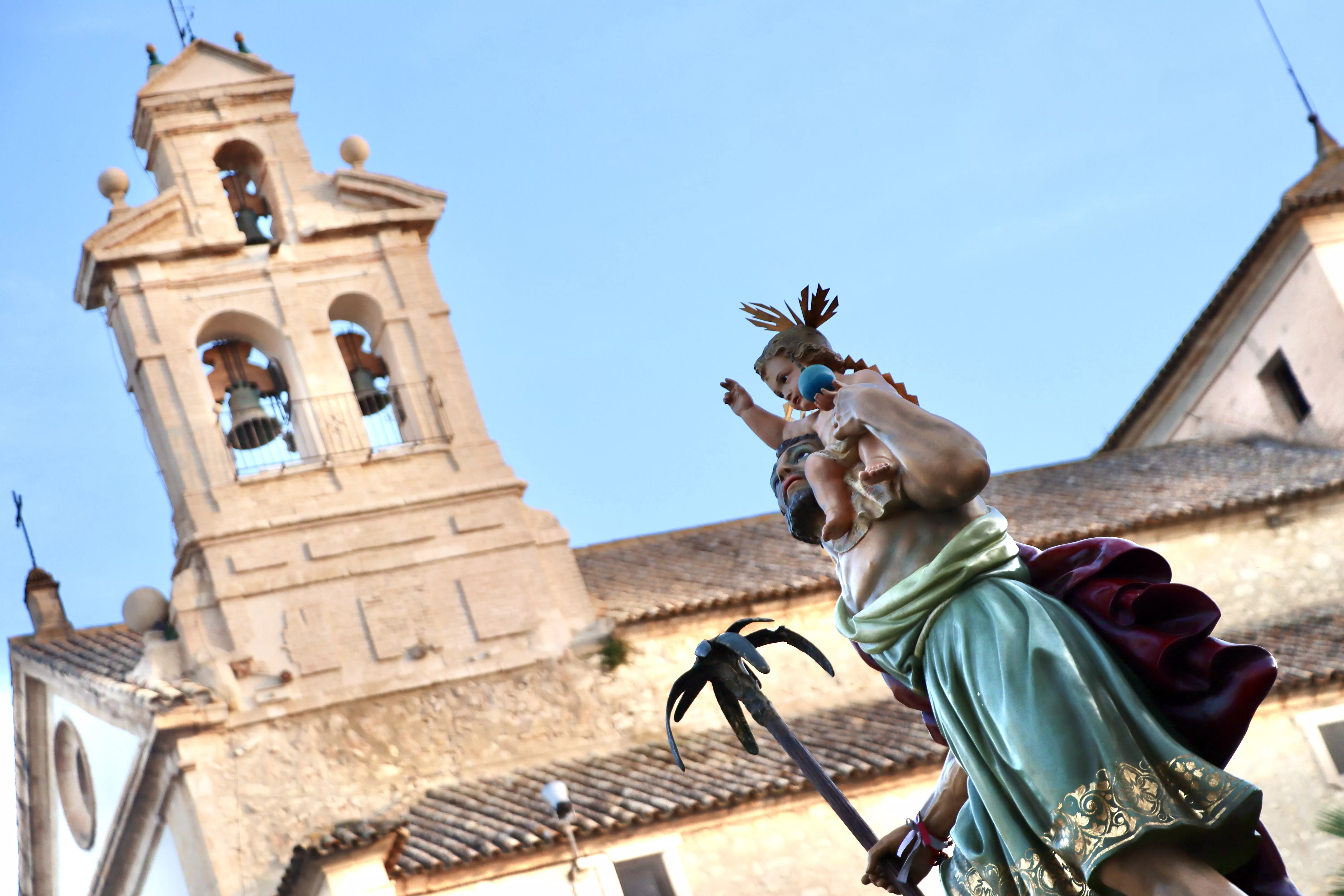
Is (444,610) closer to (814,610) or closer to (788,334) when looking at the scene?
(814,610)

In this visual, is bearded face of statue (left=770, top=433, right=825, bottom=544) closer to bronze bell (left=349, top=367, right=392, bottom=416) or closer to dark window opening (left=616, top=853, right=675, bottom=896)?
dark window opening (left=616, top=853, right=675, bottom=896)

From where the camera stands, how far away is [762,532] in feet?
70.8

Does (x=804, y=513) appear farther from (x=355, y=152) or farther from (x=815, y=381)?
(x=355, y=152)

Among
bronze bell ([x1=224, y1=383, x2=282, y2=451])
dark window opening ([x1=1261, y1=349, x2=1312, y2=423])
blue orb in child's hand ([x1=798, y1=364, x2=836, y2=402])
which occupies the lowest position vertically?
blue orb in child's hand ([x1=798, y1=364, x2=836, y2=402])

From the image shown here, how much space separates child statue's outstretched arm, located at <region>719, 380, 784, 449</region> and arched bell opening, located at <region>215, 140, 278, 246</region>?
1699cm

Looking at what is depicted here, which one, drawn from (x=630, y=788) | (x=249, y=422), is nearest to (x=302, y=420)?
(x=249, y=422)

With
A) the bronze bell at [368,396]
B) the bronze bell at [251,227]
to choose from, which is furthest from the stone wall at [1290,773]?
the bronze bell at [251,227]

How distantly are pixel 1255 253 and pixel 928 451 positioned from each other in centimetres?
2138

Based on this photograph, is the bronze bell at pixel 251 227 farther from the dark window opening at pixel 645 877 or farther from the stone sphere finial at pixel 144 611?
the dark window opening at pixel 645 877

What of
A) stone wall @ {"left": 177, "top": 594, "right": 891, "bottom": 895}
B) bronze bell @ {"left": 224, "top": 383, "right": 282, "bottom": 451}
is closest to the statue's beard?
stone wall @ {"left": 177, "top": 594, "right": 891, "bottom": 895}

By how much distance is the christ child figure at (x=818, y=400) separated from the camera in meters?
3.81

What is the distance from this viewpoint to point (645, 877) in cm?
1622

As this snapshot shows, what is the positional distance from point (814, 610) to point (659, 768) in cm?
254

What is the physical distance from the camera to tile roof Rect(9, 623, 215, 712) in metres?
17.5
